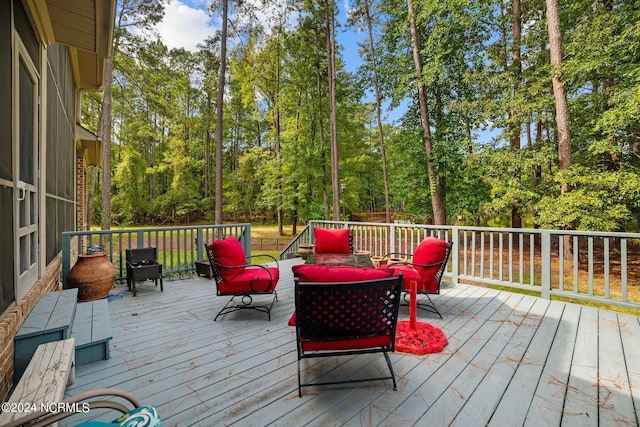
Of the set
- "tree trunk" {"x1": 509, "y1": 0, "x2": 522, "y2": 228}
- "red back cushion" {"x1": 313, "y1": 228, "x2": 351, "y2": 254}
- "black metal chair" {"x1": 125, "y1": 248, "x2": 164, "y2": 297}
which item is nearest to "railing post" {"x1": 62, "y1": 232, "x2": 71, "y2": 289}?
"black metal chair" {"x1": 125, "y1": 248, "x2": 164, "y2": 297}

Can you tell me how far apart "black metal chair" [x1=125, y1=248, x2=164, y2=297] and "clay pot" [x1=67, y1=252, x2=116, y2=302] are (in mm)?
323

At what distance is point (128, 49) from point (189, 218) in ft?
52.2

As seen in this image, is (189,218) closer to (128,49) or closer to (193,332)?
(128,49)

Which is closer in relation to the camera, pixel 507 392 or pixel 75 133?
pixel 507 392

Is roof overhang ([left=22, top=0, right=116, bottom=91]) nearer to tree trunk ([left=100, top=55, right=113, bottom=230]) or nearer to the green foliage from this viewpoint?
tree trunk ([left=100, top=55, right=113, bottom=230])

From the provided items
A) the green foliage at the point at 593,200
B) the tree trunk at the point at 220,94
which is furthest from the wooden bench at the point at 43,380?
the green foliage at the point at 593,200

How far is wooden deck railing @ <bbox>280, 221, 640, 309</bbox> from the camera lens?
12.5 ft

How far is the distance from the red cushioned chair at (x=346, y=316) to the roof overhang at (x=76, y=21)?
3.23 meters

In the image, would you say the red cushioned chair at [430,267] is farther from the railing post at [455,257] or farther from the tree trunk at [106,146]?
the tree trunk at [106,146]

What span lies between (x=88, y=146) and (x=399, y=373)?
10.4 m

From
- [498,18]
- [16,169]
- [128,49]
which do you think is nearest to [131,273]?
[16,169]

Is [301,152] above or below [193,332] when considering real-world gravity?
above

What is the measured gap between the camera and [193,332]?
3.12 metres

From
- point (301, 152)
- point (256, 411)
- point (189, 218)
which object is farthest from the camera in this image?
point (189, 218)
